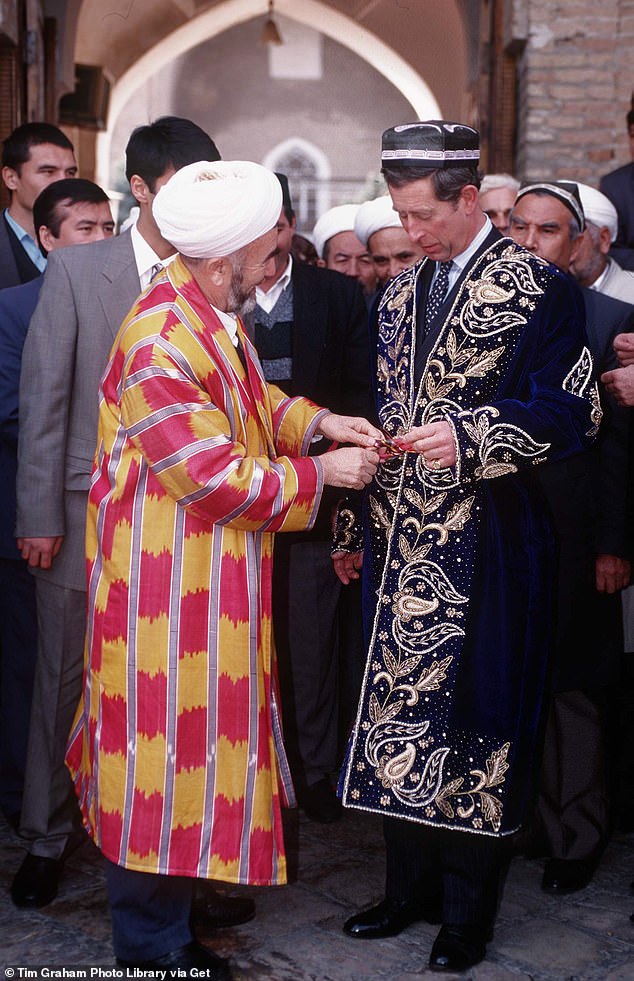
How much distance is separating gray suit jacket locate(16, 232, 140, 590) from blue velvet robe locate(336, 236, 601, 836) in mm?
929

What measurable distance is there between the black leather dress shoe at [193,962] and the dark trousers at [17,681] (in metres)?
1.22

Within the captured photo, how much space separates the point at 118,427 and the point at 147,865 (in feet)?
3.22

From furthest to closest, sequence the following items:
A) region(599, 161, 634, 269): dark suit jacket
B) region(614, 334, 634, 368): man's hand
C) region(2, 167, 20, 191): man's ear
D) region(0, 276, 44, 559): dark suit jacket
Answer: region(599, 161, 634, 269): dark suit jacket
region(2, 167, 20, 191): man's ear
region(0, 276, 44, 559): dark suit jacket
region(614, 334, 634, 368): man's hand

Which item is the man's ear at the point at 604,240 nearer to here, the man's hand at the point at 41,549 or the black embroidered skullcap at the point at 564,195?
the black embroidered skullcap at the point at 564,195

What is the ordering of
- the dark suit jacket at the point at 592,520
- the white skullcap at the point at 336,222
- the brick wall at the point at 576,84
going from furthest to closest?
1. the brick wall at the point at 576,84
2. the white skullcap at the point at 336,222
3. the dark suit jacket at the point at 592,520

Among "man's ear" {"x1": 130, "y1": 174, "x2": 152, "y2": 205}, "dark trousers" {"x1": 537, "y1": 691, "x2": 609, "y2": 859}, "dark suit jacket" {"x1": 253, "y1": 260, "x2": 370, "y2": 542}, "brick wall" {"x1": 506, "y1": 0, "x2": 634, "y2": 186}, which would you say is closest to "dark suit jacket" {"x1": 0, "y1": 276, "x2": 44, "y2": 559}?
"man's ear" {"x1": 130, "y1": 174, "x2": 152, "y2": 205}

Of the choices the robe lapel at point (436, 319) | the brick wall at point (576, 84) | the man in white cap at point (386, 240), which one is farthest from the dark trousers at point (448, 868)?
the brick wall at point (576, 84)

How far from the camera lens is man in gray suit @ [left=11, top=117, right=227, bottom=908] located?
10.8 ft

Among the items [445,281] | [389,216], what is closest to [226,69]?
[389,216]

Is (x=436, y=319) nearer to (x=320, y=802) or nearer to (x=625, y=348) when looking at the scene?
(x=625, y=348)

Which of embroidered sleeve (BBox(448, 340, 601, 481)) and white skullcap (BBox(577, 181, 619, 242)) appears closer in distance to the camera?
embroidered sleeve (BBox(448, 340, 601, 481))

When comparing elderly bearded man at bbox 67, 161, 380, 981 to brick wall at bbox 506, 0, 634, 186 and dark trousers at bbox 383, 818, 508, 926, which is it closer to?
dark trousers at bbox 383, 818, 508, 926

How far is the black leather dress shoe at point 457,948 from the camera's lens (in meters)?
→ 2.92

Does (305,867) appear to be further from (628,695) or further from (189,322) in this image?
(189,322)
